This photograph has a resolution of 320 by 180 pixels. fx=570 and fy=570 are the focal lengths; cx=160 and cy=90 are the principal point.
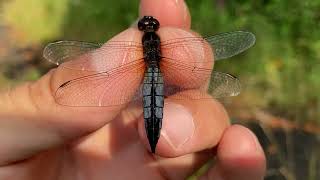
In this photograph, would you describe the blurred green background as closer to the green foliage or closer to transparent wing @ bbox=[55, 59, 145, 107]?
the green foliage

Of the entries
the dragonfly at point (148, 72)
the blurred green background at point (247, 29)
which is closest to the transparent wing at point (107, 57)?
the dragonfly at point (148, 72)

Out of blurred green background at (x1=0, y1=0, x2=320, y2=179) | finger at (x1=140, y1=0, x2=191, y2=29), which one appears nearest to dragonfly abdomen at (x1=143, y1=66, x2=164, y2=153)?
finger at (x1=140, y1=0, x2=191, y2=29)

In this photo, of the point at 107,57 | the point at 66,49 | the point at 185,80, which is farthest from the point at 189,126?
the point at 66,49

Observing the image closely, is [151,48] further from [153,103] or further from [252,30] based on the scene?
[252,30]

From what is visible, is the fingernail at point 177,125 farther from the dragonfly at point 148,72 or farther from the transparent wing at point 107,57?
the transparent wing at point 107,57

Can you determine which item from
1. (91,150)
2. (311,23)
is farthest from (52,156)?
(311,23)
